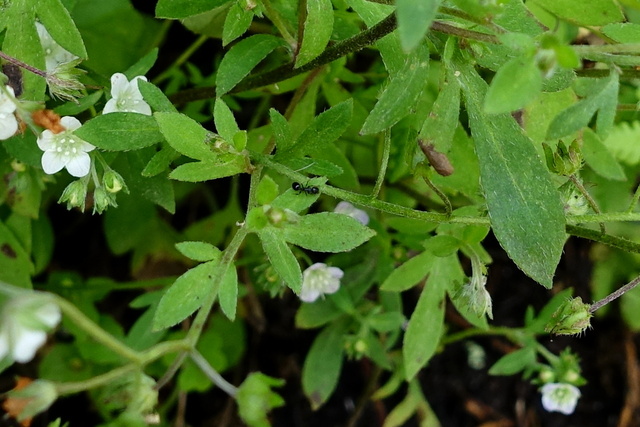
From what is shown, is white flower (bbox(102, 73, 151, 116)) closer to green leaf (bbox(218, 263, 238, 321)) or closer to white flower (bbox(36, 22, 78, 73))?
white flower (bbox(36, 22, 78, 73))

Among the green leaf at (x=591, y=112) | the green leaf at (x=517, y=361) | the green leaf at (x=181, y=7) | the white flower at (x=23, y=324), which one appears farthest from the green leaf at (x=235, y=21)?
the green leaf at (x=517, y=361)

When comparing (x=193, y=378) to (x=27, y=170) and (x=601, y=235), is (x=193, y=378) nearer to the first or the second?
(x=27, y=170)

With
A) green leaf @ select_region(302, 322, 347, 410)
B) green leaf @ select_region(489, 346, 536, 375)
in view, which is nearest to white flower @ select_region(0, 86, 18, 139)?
green leaf @ select_region(302, 322, 347, 410)

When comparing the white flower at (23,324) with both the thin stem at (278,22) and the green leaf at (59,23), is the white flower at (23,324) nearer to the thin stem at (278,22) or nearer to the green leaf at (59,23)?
the green leaf at (59,23)

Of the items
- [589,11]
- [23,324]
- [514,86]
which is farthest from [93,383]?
[589,11]

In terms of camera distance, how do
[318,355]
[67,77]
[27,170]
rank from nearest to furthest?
1. [67,77]
2. [27,170]
3. [318,355]

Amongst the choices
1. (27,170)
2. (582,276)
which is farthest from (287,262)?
(582,276)
